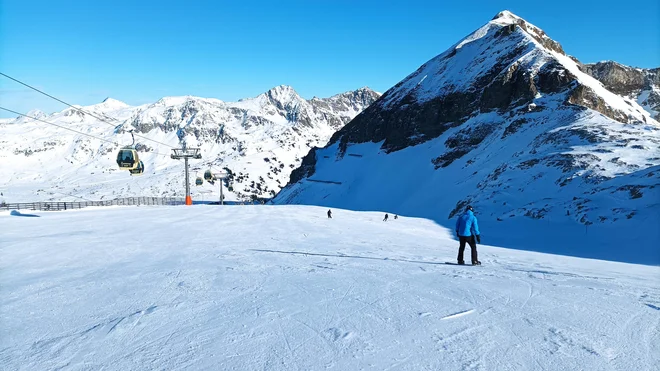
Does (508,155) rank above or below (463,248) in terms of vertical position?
above

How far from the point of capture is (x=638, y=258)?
17.2 metres

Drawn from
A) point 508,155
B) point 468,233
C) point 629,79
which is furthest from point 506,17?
point 468,233

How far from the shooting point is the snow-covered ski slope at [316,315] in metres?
4.65

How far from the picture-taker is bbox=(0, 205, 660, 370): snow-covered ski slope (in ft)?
15.3

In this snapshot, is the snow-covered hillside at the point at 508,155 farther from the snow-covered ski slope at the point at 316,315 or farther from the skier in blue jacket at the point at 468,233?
the snow-covered ski slope at the point at 316,315

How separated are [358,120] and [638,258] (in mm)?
89362

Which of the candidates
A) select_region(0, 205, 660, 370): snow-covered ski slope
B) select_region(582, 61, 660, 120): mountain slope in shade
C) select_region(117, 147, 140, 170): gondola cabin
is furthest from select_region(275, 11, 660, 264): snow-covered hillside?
select_region(582, 61, 660, 120): mountain slope in shade

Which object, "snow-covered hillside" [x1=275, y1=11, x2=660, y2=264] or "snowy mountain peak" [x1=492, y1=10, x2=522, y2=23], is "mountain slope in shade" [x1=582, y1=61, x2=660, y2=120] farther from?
"snow-covered hillside" [x1=275, y1=11, x2=660, y2=264]

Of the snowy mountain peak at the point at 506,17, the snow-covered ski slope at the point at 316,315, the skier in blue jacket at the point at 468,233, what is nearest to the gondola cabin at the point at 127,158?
the snow-covered ski slope at the point at 316,315

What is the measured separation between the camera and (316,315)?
612 centimetres

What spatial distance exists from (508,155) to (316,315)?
4650cm

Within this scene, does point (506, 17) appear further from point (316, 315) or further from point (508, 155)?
point (316, 315)

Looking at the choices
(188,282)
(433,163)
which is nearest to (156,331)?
(188,282)

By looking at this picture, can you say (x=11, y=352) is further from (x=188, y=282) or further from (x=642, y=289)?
(x=642, y=289)
